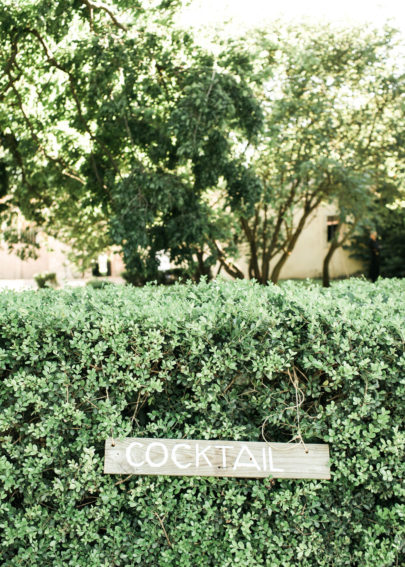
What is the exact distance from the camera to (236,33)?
10367mm

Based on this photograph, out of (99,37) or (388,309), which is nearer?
(388,309)

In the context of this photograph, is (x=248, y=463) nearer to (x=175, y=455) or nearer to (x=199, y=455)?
(x=199, y=455)

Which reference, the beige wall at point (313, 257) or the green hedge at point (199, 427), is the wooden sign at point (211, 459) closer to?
the green hedge at point (199, 427)

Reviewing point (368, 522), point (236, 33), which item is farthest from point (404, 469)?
point (236, 33)

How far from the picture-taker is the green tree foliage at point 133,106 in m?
8.26

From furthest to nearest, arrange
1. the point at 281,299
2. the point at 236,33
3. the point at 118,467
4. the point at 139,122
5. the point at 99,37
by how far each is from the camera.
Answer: the point at 236,33, the point at 139,122, the point at 99,37, the point at 281,299, the point at 118,467

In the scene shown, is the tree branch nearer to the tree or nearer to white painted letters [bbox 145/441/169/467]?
the tree

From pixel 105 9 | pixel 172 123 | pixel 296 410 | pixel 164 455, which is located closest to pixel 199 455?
pixel 164 455

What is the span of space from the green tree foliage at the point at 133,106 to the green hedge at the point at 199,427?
5.50 metres

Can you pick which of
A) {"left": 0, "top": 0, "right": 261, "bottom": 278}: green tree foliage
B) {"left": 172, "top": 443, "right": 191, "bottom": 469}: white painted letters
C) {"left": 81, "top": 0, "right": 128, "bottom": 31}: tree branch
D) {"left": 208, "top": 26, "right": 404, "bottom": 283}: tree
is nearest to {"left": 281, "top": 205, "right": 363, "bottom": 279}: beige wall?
{"left": 208, "top": 26, "right": 404, "bottom": 283}: tree

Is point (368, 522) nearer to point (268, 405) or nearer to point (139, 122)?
point (268, 405)

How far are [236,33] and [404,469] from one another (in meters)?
9.91

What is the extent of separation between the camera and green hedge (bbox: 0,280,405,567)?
2.79 m

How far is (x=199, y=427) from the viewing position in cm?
288
